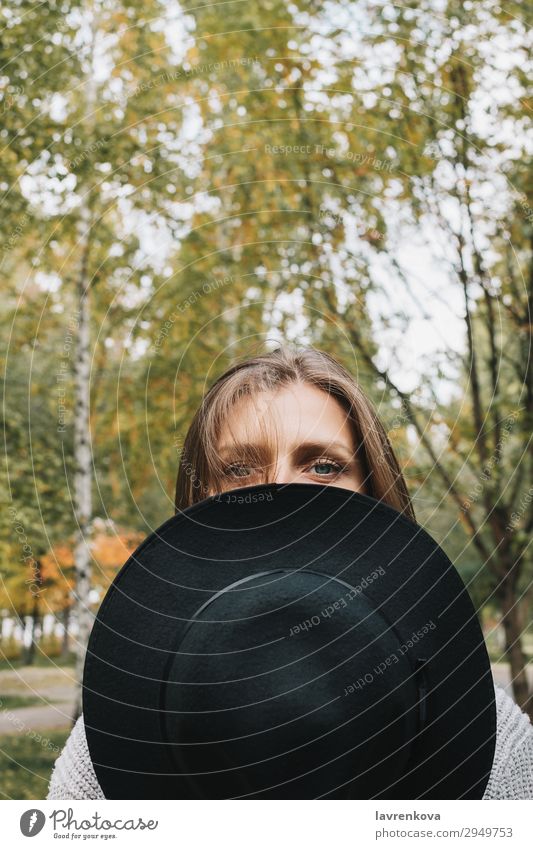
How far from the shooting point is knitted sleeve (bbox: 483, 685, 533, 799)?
1.49 metres

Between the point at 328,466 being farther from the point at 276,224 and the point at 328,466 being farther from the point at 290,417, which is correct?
the point at 276,224

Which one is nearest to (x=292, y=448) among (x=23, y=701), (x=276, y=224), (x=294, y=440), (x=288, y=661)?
(x=294, y=440)

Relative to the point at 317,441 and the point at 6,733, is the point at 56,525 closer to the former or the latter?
the point at 6,733

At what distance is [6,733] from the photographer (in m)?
8.45

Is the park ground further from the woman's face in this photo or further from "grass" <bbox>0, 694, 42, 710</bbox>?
the woman's face

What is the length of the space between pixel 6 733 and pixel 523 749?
8.09 m

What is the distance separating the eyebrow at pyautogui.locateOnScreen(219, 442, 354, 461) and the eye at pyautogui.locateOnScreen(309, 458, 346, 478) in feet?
0.06

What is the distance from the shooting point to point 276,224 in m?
5.74

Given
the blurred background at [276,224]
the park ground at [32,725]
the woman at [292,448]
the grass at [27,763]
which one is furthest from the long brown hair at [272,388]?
the grass at [27,763]

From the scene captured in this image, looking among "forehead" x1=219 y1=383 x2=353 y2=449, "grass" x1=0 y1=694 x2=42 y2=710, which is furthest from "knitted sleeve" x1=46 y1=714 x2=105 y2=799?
"grass" x1=0 y1=694 x2=42 y2=710

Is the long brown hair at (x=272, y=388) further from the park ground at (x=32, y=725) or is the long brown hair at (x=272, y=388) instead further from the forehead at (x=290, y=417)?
the park ground at (x=32, y=725)

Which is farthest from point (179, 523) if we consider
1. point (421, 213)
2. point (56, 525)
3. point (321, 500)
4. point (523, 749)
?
point (56, 525)

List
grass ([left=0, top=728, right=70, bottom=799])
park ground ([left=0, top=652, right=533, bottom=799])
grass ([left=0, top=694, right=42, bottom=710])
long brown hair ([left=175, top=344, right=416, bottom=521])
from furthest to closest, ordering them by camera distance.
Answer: grass ([left=0, top=694, right=42, bottom=710]) → park ground ([left=0, top=652, right=533, bottom=799]) → grass ([left=0, top=728, right=70, bottom=799]) → long brown hair ([left=175, top=344, right=416, bottom=521])

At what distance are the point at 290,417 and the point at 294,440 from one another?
0.24ft
